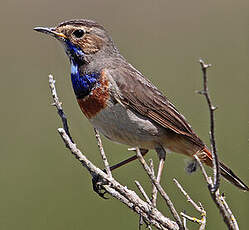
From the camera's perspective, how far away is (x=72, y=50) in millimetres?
4281

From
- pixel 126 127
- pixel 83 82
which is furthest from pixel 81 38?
pixel 126 127

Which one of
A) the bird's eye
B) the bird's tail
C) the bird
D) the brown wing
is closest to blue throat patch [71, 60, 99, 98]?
the bird

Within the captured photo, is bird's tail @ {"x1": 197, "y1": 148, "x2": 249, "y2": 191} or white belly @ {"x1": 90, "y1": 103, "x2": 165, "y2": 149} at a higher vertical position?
white belly @ {"x1": 90, "y1": 103, "x2": 165, "y2": 149}

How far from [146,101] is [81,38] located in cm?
63

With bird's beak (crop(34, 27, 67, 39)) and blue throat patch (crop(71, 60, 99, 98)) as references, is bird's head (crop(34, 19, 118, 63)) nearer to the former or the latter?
bird's beak (crop(34, 27, 67, 39))

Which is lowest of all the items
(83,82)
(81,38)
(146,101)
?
(146,101)

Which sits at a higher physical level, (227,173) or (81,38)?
(81,38)

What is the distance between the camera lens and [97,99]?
397cm

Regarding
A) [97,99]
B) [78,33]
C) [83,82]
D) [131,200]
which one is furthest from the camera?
[78,33]

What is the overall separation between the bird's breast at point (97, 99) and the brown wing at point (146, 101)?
0.33ft

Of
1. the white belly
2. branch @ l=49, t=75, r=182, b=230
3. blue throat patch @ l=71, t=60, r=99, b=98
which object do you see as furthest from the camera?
blue throat patch @ l=71, t=60, r=99, b=98

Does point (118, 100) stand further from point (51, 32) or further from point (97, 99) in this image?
point (51, 32)

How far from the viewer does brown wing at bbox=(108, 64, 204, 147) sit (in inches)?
162

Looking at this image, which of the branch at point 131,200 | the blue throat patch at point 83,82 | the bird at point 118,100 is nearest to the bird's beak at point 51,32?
the bird at point 118,100
